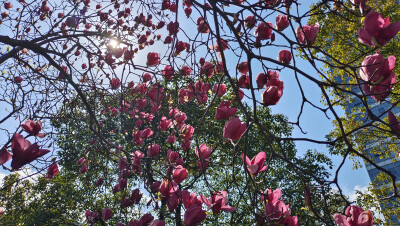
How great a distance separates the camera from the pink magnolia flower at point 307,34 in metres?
1.20

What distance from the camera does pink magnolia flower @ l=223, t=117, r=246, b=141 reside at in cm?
119

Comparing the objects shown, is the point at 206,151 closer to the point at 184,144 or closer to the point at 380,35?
the point at 184,144

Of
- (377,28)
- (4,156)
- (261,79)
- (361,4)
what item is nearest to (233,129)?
(261,79)

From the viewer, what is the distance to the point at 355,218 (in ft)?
2.99

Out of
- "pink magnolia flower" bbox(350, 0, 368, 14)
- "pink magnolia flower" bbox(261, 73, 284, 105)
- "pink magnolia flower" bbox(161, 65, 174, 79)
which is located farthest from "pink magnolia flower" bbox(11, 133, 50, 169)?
"pink magnolia flower" bbox(350, 0, 368, 14)

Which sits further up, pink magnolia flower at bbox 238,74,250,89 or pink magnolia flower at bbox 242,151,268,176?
pink magnolia flower at bbox 238,74,250,89

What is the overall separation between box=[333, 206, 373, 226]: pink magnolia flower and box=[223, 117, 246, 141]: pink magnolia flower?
46 cm

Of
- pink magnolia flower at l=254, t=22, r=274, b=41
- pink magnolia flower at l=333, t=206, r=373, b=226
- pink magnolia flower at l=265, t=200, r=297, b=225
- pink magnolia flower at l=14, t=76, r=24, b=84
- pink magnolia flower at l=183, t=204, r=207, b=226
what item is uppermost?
pink magnolia flower at l=14, t=76, r=24, b=84

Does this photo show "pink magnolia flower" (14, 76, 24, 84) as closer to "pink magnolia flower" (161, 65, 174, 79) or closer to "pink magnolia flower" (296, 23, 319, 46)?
"pink magnolia flower" (161, 65, 174, 79)

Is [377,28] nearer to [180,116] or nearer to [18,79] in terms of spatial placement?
[180,116]

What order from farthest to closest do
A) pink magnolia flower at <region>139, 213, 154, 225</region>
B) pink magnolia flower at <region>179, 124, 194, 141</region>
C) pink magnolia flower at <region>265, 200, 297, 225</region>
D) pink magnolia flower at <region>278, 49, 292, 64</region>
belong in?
pink magnolia flower at <region>179, 124, 194, 141</region> → pink magnolia flower at <region>139, 213, 154, 225</region> → pink magnolia flower at <region>278, 49, 292, 64</region> → pink magnolia flower at <region>265, 200, 297, 225</region>

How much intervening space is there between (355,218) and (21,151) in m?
1.23

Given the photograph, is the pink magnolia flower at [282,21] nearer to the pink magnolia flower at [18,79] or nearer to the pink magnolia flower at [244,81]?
the pink magnolia flower at [244,81]

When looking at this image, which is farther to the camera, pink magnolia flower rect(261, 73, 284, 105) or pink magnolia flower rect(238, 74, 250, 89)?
pink magnolia flower rect(238, 74, 250, 89)
